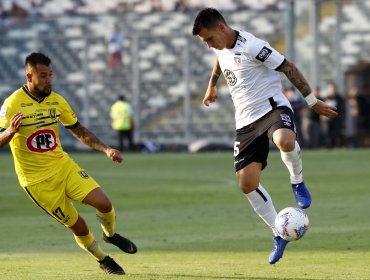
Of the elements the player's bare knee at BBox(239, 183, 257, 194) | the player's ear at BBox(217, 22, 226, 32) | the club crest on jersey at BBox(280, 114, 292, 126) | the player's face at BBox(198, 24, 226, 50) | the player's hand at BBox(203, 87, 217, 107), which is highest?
the player's ear at BBox(217, 22, 226, 32)

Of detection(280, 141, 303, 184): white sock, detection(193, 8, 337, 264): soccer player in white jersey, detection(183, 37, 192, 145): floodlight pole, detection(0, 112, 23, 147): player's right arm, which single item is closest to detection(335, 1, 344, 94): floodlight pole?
detection(183, 37, 192, 145): floodlight pole

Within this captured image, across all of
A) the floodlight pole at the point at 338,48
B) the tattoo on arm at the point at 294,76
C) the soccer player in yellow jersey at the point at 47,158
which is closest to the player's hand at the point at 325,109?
the tattoo on arm at the point at 294,76

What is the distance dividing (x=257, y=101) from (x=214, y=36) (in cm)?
80

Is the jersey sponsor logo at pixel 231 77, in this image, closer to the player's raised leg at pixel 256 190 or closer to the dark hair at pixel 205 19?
the dark hair at pixel 205 19

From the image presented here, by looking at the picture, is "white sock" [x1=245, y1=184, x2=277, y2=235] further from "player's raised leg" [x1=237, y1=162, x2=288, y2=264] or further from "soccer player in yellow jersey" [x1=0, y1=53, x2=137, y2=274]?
"soccer player in yellow jersey" [x1=0, y1=53, x2=137, y2=274]

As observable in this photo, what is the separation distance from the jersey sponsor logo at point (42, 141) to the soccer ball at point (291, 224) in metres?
2.27

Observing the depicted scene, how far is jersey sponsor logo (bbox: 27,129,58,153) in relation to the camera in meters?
10.4

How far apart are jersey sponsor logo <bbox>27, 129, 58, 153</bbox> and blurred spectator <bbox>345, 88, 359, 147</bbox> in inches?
1093

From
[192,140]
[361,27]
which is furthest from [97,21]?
[361,27]

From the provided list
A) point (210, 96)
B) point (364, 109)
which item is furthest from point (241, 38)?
point (364, 109)

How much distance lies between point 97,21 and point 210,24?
30751mm

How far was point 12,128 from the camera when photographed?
391 inches

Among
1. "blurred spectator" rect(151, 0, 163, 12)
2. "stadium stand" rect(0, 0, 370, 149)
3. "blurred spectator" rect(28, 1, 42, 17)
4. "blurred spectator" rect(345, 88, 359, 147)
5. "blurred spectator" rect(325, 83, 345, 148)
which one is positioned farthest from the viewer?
"blurred spectator" rect(28, 1, 42, 17)

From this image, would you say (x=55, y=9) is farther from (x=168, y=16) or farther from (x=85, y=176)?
(x=85, y=176)
